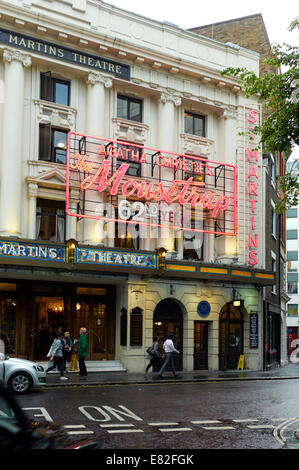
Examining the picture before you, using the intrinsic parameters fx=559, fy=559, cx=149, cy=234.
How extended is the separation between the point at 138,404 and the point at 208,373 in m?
11.8

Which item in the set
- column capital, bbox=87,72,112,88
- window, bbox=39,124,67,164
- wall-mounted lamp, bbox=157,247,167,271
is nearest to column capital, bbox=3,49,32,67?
window, bbox=39,124,67,164

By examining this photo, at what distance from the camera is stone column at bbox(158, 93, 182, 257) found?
26.5 m

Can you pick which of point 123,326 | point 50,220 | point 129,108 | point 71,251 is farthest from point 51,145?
point 123,326

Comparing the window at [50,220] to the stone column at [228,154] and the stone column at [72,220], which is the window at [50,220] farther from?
the stone column at [228,154]

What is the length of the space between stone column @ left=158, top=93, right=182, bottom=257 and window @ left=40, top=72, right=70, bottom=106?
15.8ft

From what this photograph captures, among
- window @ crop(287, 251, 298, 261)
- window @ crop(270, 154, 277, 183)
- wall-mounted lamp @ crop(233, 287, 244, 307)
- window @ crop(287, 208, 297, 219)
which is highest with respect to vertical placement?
window @ crop(287, 208, 297, 219)

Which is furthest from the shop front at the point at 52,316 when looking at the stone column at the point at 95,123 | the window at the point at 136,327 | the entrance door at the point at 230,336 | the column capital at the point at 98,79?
the column capital at the point at 98,79

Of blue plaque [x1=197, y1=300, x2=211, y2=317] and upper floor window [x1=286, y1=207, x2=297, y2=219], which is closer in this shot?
blue plaque [x1=197, y1=300, x2=211, y2=317]

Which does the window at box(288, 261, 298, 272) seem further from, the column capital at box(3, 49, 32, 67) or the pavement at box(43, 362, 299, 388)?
the column capital at box(3, 49, 32, 67)

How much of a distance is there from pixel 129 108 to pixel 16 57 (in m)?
6.20

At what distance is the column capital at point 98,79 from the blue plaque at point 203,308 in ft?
37.0

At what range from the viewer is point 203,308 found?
89.8 feet
